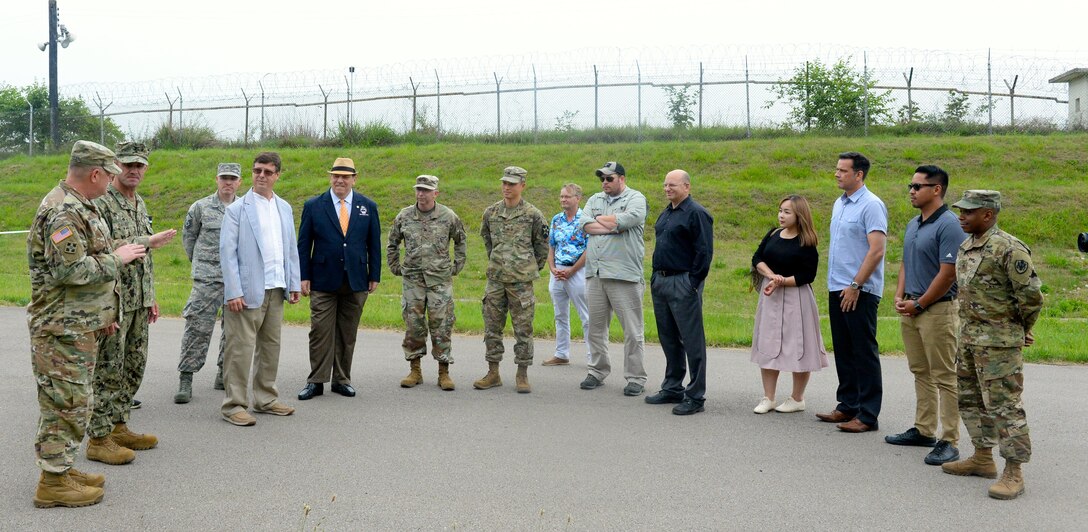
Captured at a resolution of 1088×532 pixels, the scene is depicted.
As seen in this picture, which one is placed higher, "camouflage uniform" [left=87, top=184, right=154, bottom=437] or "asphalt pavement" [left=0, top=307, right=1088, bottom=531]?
"camouflage uniform" [left=87, top=184, right=154, bottom=437]

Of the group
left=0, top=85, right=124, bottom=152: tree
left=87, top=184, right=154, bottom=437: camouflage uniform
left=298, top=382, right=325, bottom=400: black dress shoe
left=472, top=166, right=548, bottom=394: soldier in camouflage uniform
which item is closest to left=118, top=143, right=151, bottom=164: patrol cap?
left=87, top=184, right=154, bottom=437: camouflage uniform

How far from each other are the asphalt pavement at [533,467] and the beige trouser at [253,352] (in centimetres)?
26

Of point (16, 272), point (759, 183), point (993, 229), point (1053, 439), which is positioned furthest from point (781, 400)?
point (16, 272)

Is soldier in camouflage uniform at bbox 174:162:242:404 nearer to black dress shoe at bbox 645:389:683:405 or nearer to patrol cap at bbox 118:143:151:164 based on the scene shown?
patrol cap at bbox 118:143:151:164

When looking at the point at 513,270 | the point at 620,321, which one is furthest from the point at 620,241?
the point at 513,270

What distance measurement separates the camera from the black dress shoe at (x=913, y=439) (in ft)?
21.8

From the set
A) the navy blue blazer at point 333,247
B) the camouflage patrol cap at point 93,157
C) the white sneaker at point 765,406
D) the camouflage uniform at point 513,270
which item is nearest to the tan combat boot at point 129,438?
the camouflage patrol cap at point 93,157

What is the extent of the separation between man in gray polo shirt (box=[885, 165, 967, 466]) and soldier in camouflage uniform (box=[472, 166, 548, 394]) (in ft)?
11.3

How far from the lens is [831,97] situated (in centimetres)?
2666

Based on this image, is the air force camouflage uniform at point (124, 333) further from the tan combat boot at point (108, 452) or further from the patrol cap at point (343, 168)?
the patrol cap at point (343, 168)

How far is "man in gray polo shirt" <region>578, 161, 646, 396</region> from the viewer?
333 inches

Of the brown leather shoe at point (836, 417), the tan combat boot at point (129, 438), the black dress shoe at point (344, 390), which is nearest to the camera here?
the tan combat boot at point (129, 438)

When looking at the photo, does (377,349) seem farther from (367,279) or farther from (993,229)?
(993,229)

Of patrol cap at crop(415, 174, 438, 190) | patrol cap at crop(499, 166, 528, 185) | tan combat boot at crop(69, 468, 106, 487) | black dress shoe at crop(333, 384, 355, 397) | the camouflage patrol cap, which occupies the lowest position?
tan combat boot at crop(69, 468, 106, 487)
